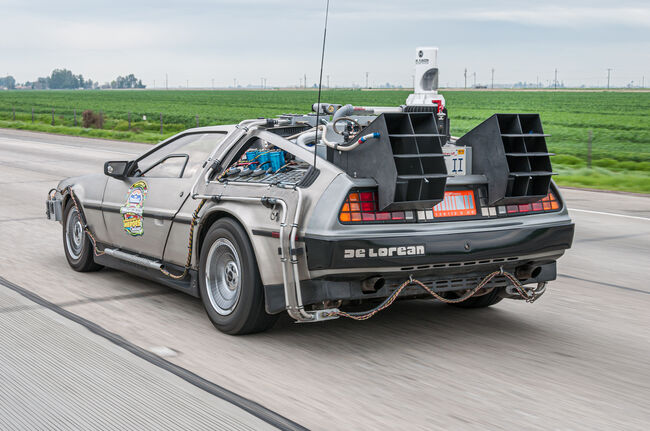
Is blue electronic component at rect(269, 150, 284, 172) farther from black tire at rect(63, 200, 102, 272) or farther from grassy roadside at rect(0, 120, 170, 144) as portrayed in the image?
grassy roadside at rect(0, 120, 170, 144)

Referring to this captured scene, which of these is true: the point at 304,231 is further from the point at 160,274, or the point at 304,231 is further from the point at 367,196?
the point at 160,274

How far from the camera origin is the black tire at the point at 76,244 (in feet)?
24.7

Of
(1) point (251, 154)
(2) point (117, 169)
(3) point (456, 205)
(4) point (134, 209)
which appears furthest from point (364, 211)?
(2) point (117, 169)

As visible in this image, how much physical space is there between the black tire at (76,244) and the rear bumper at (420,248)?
334 cm

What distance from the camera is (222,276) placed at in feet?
18.5

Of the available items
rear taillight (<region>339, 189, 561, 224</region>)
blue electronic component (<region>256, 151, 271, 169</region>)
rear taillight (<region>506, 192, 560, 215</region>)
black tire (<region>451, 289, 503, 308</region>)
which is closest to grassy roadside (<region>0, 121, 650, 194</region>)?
Answer: black tire (<region>451, 289, 503, 308</region>)

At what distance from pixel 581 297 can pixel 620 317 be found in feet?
2.29

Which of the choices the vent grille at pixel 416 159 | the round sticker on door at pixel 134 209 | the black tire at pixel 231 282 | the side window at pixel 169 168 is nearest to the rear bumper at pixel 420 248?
the vent grille at pixel 416 159

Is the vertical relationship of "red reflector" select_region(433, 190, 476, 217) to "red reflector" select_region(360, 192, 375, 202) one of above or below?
below

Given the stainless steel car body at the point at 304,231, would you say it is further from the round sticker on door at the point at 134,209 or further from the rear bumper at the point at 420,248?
the round sticker on door at the point at 134,209

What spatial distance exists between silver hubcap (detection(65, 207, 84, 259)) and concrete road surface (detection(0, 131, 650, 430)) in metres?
0.22

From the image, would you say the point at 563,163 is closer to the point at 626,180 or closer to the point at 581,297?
the point at 626,180

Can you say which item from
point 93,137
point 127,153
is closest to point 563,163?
point 127,153

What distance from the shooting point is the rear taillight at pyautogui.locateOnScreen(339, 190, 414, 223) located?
4.91 m
